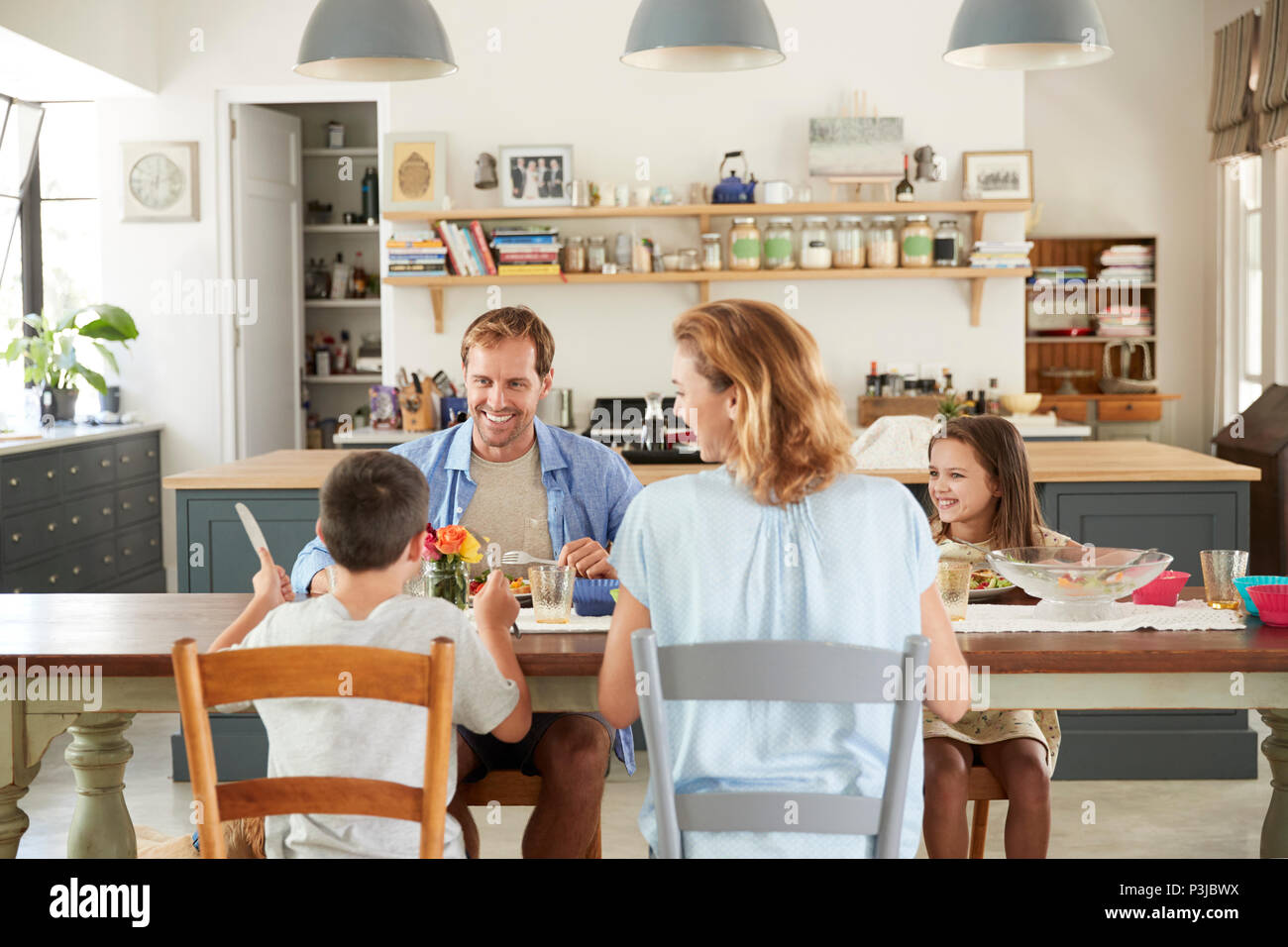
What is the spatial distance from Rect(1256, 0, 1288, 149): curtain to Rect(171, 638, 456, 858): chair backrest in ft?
19.4

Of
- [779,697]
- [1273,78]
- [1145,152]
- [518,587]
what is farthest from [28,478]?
[1145,152]

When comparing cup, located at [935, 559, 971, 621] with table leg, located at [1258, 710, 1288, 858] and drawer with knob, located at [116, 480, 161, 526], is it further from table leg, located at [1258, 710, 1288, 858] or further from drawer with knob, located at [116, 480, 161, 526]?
drawer with knob, located at [116, 480, 161, 526]

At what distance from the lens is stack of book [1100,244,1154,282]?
7.51 meters

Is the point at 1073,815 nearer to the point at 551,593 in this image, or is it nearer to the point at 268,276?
the point at 551,593

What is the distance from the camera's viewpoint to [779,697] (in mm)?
1363

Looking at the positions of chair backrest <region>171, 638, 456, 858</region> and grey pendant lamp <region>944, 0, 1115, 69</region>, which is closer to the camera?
chair backrest <region>171, 638, 456, 858</region>

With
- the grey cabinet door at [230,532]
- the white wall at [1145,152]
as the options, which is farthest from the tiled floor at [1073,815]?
the white wall at [1145,152]

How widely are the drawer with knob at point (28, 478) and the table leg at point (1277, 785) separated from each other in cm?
443

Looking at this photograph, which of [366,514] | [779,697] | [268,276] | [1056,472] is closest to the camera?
[779,697]

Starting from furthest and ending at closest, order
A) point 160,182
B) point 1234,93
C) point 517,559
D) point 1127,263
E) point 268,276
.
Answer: point 1127,263
point 1234,93
point 268,276
point 160,182
point 517,559

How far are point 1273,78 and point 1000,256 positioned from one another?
5.88ft

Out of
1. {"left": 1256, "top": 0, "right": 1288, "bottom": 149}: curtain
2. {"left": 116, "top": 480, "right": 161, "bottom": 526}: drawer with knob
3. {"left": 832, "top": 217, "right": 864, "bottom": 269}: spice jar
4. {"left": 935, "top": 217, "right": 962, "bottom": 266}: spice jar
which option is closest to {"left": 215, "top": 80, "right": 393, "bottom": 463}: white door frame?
{"left": 116, "top": 480, "right": 161, "bottom": 526}: drawer with knob

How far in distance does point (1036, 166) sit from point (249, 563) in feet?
18.8

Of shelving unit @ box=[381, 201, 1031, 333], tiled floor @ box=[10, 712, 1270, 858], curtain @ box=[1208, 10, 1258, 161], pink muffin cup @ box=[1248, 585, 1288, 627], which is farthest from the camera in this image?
curtain @ box=[1208, 10, 1258, 161]
